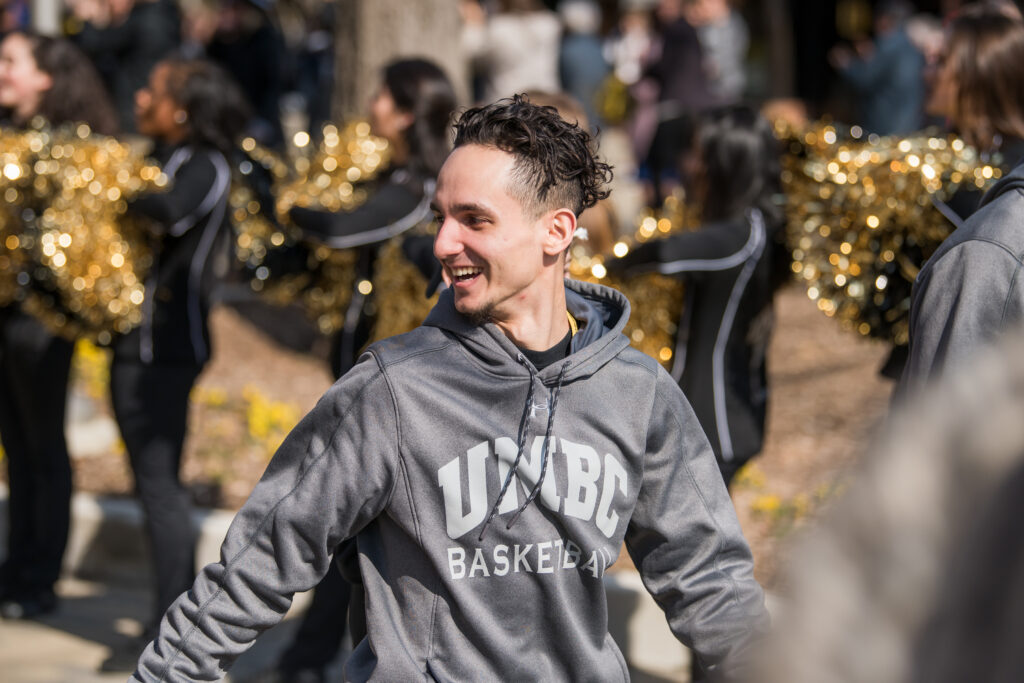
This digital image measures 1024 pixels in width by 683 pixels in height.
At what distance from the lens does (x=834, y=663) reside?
2.51 feet

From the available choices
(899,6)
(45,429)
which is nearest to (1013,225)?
(45,429)

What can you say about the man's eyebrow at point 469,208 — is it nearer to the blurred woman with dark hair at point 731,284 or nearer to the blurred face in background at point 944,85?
the blurred woman with dark hair at point 731,284

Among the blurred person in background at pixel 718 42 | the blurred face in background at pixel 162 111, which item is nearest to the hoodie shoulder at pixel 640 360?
the blurred face in background at pixel 162 111

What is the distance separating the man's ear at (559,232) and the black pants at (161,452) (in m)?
2.67

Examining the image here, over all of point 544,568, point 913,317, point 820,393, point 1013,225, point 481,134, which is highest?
point 481,134

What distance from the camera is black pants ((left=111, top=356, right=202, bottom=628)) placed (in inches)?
183

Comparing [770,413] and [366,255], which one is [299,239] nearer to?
[366,255]

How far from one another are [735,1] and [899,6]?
4600mm

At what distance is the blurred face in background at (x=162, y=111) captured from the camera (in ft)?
15.5

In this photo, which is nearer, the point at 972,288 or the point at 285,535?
the point at 285,535

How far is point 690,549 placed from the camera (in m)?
2.38

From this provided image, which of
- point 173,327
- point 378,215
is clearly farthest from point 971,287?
point 173,327

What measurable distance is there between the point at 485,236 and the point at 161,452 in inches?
109

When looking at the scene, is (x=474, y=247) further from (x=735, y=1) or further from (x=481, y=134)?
(x=735, y=1)
